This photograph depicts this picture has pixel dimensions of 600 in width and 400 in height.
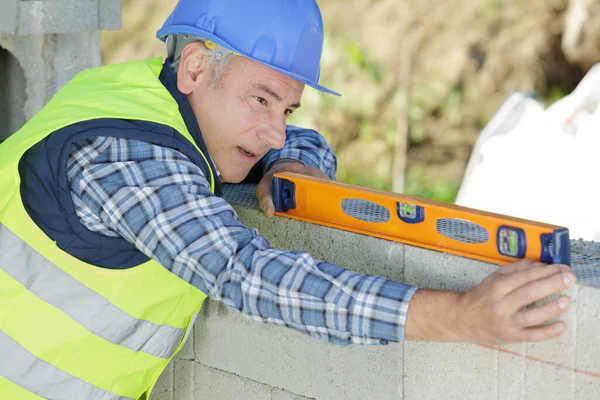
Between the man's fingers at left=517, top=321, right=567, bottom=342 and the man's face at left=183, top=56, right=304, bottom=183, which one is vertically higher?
the man's face at left=183, top=56, right=304, bottom=183

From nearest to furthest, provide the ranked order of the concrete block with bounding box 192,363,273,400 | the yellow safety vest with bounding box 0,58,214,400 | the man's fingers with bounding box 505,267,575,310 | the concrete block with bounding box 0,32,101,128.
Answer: the man's fingers with bounding box 505,267,575,310
the yellow safety vest with bounding box 0,58,214,400
the concrete block with bounding box 192,363,273,400
the concrete block with bounding box 0,32,101,128

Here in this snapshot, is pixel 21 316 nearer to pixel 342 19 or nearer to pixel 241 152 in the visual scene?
pixel 241 152

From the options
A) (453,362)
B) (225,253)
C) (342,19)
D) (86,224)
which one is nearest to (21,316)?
(86,224)

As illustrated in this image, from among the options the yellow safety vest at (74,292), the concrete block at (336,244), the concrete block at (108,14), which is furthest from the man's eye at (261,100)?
the concrete block at (108,14)

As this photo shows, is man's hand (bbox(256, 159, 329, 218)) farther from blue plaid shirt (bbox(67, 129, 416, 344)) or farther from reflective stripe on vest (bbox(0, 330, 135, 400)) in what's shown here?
reflective stripe on vest (bbox(0, 330, 135, 400))

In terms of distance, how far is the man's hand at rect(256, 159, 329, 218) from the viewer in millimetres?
2411

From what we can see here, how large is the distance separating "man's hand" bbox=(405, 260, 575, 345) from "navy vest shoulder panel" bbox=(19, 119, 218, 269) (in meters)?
0.64

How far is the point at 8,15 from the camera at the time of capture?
3.74 metres

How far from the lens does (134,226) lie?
192 centimetres

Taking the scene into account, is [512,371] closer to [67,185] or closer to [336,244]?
[336,244]

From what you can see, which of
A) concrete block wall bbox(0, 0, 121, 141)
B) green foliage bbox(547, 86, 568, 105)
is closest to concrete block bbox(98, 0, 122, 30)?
concrete block wall bbox(0, 0, 121, 141)

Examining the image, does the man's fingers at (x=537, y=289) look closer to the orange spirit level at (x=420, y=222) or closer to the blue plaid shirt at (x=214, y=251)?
the orange spirit level at (x=420, y=222)

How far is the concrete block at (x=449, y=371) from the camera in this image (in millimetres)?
1994

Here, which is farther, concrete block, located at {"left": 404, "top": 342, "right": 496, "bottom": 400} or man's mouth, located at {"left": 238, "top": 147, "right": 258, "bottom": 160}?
man's mouth, located at {"left": 238, "top": 147, "right": 258, "bottom": 160}
